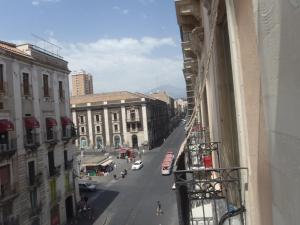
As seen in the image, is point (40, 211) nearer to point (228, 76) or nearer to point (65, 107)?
point (65, 107)

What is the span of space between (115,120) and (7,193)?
50377mm

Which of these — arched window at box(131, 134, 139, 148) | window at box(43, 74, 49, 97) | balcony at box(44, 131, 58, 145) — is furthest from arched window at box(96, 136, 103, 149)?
window at box(43, 74, 49, 97)

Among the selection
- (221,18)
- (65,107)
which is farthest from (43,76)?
(221,18)

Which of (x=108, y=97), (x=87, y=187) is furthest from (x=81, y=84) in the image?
(x=87, y=187)

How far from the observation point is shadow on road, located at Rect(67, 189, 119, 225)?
31962mm

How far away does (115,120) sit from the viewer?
241 feet

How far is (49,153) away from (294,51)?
92.4 feet

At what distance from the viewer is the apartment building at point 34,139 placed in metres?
23.7

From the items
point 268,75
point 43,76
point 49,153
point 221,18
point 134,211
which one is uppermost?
point 43,76

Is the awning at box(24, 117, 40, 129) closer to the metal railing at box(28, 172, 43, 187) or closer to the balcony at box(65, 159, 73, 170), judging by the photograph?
the metal railing at box(28, 172, 43, 187)

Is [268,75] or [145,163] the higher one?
[268,75]

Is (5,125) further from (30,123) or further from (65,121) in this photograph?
(65,121)

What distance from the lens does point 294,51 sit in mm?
2580

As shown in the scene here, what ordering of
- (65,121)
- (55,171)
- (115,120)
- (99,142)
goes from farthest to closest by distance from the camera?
1. (99,142)
2. (115,120)
3. (65,121)
4. (55,171)
